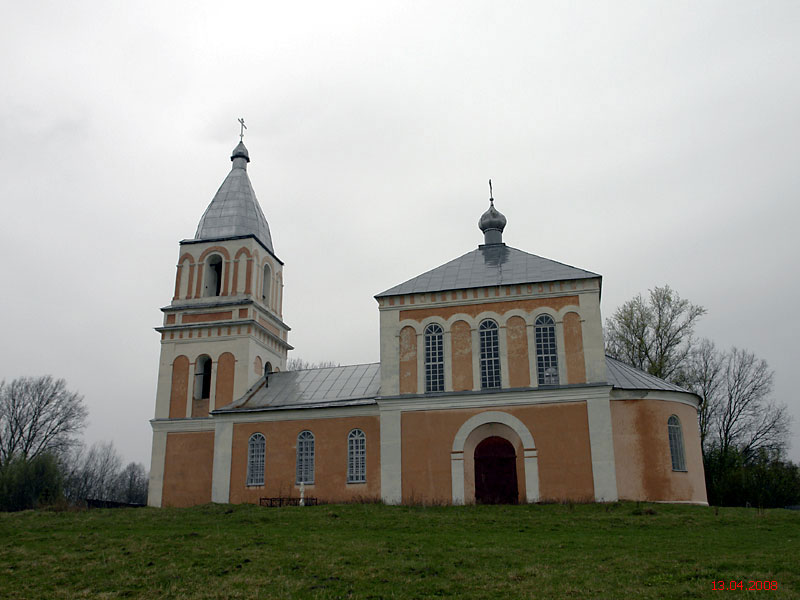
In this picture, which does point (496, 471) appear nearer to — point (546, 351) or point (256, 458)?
point (546, 351)

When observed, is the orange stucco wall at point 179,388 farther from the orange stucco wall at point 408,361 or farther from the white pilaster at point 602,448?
the white pilaster at point 602,448

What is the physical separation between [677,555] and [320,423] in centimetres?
1721

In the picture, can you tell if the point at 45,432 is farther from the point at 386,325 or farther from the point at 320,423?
the point at 386,325

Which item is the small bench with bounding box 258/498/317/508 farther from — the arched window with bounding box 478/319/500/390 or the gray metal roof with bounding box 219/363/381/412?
the arched window with bounding box 478/319/500/390

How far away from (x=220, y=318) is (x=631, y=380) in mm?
18460

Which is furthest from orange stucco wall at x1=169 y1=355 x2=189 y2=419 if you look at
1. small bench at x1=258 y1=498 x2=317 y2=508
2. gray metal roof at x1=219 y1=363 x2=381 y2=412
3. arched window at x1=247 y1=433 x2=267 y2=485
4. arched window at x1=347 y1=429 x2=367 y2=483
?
arched window at x1=347 y1=429 x2=367 y2=483

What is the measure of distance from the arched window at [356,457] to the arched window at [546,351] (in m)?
7.55

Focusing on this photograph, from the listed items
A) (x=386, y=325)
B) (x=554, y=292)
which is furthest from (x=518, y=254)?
(x=386, y=325)

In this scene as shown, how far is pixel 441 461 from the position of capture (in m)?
25.3

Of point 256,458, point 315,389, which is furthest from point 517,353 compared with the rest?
point 256,458

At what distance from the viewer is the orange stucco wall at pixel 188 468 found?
30453 mm

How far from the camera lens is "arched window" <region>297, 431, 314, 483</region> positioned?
92.7ft

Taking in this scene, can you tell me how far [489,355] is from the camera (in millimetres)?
26156

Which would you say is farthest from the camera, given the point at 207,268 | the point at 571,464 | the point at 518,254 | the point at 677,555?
the point at 207,268
